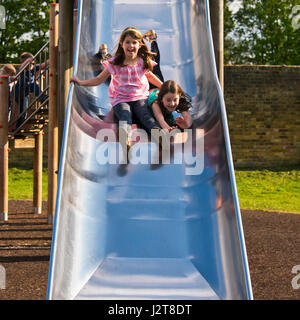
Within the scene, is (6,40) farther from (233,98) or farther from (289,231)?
(289,231)

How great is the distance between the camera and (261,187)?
496 inches

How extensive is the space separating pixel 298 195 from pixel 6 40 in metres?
13.1

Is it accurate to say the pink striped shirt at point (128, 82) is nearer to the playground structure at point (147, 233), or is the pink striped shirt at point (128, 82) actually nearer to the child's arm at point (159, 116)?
the child's arm at point (159, 116)

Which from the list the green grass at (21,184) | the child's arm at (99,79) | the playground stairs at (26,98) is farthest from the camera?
the green grass at (21,184)

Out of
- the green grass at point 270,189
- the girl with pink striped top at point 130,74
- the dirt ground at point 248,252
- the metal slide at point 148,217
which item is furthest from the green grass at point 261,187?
the metal slide at point 148,217

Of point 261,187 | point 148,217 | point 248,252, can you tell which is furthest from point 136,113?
point 261,187

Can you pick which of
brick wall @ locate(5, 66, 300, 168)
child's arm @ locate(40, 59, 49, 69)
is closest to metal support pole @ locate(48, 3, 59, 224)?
child's arm @ locate(40, 59, 49, 69)

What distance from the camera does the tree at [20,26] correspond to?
2058cm

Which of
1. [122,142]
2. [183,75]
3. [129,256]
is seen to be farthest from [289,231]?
[129,256]

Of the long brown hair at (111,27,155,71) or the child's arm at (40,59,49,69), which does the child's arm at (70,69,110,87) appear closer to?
the long brown hair at (111,27,155,71)

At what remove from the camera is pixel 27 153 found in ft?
45.6

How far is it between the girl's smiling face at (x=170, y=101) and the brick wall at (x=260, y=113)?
8.47m

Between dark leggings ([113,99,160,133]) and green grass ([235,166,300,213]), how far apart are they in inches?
199

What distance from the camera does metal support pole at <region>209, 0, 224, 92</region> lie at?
20.4 ft
